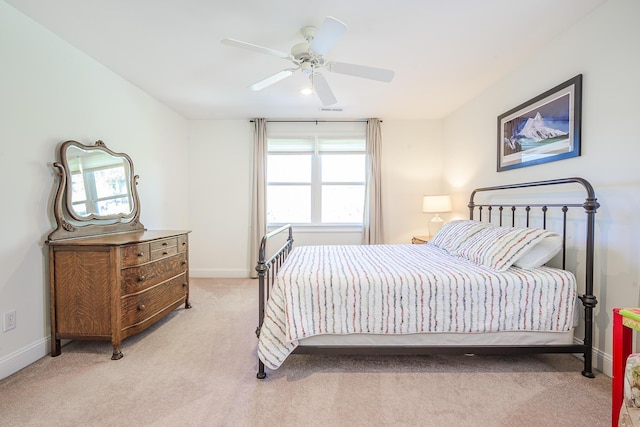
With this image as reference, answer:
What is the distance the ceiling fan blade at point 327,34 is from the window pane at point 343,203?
104 inches

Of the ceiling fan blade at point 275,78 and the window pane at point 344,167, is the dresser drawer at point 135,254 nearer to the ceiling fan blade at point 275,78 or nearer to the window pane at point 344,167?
the ceiling fan blade at point 275,78

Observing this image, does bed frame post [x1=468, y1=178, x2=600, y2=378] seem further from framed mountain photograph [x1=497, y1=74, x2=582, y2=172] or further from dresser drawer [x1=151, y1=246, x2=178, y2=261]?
dresser drawer [x1=151, y1=246, x2=178, y2=261]

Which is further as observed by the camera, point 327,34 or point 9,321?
point 9,321

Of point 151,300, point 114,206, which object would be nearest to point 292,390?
point 151,300

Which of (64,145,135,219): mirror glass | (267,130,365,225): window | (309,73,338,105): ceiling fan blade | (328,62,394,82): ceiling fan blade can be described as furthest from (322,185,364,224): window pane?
(64,145,135,219): mirror glass

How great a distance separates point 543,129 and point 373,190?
7.22 ft

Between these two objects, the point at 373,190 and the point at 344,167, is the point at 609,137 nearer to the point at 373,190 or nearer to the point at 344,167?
the point at 373,190

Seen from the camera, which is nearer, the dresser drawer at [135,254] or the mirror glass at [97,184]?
the dresser drawer at [135,254]

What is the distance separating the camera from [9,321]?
1890 millimetres

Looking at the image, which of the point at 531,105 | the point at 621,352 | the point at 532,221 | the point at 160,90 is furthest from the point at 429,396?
the point at 160,90

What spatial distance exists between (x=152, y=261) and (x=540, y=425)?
2844 millimetres

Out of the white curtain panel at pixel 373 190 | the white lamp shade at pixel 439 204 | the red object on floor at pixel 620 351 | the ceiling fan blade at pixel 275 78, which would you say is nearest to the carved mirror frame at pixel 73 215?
the ceiling fan blade at pixel 275 78

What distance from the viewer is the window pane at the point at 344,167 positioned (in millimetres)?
4453

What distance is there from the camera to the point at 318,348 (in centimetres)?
178
